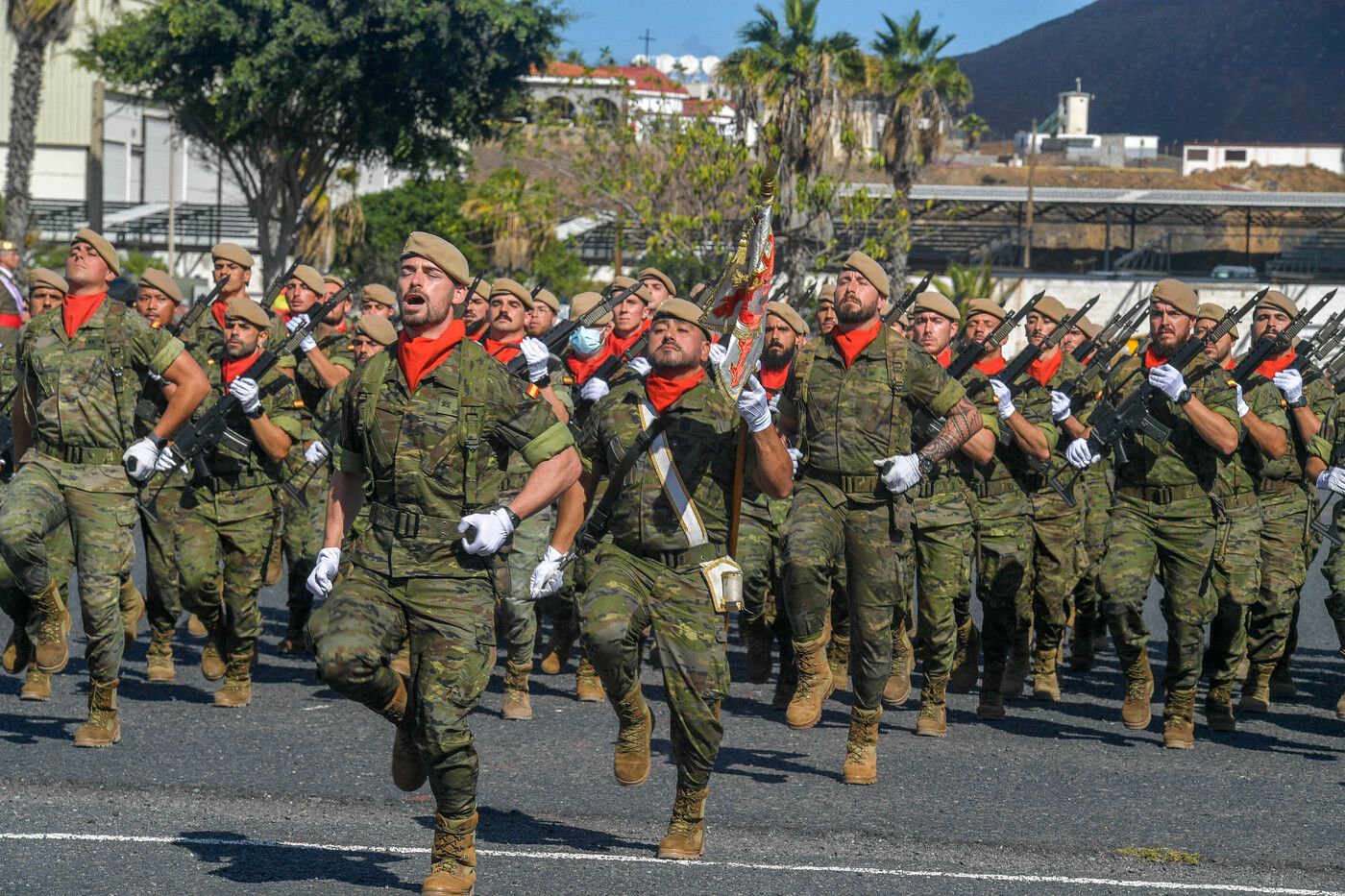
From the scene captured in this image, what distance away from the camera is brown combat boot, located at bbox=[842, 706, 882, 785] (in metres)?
8.69

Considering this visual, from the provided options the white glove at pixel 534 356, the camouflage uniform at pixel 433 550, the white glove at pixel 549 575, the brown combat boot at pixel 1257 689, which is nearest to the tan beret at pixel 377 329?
the white glove at pixel 534 356

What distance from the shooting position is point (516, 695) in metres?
10.1

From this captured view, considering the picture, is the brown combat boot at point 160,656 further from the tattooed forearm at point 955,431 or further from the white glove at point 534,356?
the tattooed forearm at point 955,431

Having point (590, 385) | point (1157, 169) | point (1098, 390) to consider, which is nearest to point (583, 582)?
point (590, 385)

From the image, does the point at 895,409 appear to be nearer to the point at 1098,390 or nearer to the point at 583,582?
the point at 583,582

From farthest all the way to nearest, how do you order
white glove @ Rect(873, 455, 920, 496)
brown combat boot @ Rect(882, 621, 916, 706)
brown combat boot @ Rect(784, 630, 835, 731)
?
brown combat boot @ Rect(882, 621, 916, 706), brown combat boot @ Rect(784, 630, 835, 731), white glove @ Rect(873, 455, 920, 496)

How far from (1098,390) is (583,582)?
593 cm

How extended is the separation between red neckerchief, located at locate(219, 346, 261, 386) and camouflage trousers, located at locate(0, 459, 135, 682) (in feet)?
6.00

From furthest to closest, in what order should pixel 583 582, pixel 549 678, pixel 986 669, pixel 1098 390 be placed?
pixel 1098 390 < pixel 549 678 < pixel 986 669 < pixel 583 582

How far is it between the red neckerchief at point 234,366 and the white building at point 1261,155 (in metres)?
123

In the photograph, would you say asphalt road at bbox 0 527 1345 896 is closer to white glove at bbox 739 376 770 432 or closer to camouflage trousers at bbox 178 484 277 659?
camouflage trousers at bbox 178 484 277 659

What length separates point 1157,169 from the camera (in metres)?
119

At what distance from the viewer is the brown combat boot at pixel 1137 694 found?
1030 centimetres

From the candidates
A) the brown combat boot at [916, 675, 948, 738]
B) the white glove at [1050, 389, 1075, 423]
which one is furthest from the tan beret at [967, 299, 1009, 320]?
the brown combat boot at [916, 675, 948, 738]
